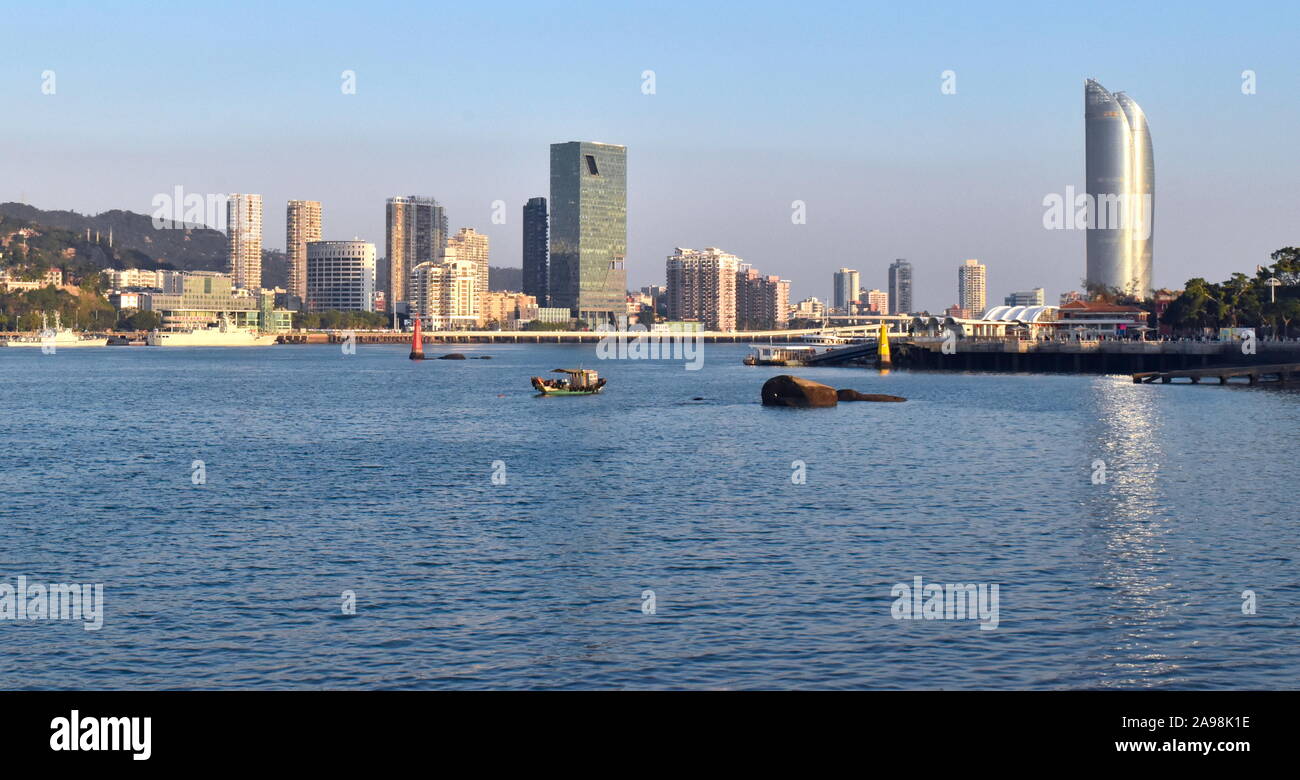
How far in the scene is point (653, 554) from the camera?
128ft

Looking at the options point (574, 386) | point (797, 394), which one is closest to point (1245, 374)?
point (797, 394)

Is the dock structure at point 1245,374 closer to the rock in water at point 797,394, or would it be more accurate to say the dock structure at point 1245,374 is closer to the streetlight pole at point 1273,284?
the streetlight pole at point 1273,284

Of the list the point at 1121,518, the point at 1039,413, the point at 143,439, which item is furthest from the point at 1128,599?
the point at 1039,413

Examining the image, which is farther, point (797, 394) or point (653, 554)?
point (797, 394)

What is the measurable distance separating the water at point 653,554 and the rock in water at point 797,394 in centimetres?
2661

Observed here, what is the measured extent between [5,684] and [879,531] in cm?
2793

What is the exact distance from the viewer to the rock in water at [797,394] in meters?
114

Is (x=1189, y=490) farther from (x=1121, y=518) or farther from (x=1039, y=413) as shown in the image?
(x=1039, y=413)

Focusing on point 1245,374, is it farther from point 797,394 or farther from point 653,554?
point 653,554

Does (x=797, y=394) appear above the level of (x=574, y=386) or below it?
below

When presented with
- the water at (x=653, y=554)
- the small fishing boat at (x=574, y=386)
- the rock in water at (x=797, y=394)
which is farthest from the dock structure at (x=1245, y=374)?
the small fishing boat at (x=574, y=386)

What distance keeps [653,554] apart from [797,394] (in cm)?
7825
